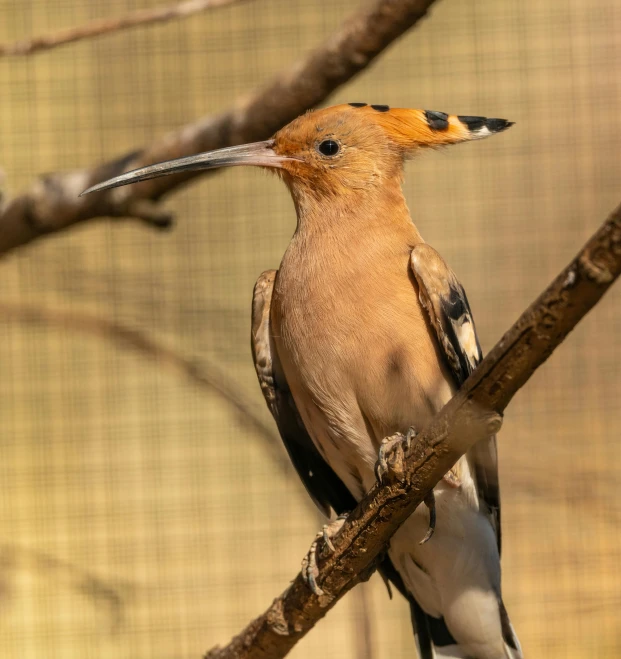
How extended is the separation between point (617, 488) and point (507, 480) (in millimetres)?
361

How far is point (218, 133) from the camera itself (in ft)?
5.78

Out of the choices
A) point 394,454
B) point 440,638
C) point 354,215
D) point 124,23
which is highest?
point 124,23

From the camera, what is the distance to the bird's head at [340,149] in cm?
148

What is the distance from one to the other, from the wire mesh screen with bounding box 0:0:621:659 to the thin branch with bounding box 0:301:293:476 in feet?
1.27

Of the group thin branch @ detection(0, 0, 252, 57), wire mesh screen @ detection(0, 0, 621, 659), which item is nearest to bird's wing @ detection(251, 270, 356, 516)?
thin branch @ detection(0, 0, 252, 57)

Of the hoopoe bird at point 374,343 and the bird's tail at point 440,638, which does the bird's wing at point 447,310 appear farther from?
the bird's tail at point 440,638

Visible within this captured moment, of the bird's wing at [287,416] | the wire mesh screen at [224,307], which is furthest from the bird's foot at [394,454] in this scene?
the wire mesh screen at [224,307]

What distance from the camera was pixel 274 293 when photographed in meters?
1.46

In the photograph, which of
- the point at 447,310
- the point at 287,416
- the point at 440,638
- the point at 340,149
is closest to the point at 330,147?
the point at 340,149

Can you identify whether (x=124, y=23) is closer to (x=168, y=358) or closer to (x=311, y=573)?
(x=168, y=358)

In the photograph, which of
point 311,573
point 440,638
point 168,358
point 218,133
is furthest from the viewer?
point 168,358

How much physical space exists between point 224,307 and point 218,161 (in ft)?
3.84

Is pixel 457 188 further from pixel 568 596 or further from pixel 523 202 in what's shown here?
pixel 568 596

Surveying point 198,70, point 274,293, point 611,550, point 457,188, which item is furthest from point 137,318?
point 611,550
